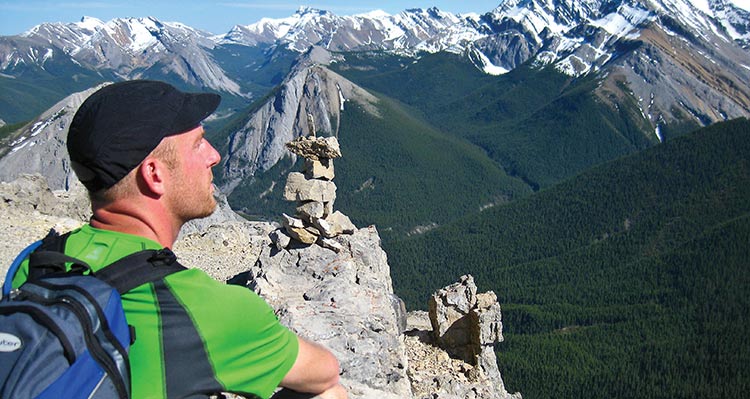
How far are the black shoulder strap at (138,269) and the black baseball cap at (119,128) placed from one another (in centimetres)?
65

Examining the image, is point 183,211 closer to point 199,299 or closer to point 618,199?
point 199,299

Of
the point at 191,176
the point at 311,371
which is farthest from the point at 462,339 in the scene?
the point at 191,176

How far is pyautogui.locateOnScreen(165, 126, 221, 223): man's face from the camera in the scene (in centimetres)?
423

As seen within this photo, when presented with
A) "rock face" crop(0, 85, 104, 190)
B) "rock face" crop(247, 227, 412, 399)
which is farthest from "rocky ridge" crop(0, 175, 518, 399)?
"rock face" crop(0, 85, 104, 190)

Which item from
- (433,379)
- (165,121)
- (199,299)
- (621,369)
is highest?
(165,121)

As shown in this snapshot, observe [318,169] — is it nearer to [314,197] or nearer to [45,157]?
[314,197]

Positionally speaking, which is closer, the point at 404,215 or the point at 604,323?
the point at 604,323

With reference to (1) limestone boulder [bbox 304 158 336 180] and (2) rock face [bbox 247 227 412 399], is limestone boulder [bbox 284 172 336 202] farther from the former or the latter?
(2) rock face [bbox 247 227 412 399]

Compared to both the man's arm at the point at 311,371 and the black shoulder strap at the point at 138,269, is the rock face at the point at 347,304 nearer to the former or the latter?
the man's arm at the point at 311,371

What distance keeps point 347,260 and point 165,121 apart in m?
13.8

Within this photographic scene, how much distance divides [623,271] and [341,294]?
13737 cm

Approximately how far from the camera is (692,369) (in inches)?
3691

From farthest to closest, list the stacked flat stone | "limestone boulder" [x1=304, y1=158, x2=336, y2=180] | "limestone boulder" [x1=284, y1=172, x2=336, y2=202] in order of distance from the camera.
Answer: "limestone boulder" [x1=304, y1=158, x2=336, y2=180] < "limestone boulder" [x1=284, y1=172, x2=336, y2=202] < the stacked flat stone

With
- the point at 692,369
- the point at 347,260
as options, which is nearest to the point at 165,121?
the point at 347,260
